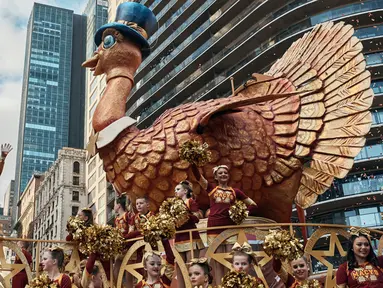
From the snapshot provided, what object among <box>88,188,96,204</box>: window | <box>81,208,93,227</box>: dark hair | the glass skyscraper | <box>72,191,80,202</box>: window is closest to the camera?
<box>81,208,93,227</box>: dark hair

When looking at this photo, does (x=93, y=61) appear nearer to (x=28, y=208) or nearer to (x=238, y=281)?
(x=238, y=281)

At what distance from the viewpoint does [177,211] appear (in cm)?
555

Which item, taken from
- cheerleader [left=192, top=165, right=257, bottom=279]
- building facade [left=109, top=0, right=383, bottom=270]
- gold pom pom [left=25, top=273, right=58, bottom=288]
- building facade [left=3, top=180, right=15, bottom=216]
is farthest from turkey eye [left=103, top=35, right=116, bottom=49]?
building facade [left=3, top=180, right=15, bottom=216]

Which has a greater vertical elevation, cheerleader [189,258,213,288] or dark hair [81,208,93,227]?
dark hair [81,208,93,227]

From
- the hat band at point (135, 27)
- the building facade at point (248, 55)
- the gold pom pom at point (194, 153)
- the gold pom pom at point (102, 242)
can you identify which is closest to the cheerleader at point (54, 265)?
the gold pom pom at point (102, 242)

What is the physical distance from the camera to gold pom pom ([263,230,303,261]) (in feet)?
15.4

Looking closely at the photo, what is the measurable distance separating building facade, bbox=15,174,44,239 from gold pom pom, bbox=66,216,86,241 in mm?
59218

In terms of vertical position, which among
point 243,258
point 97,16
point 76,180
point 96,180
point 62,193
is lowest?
point 243,258

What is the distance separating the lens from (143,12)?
8.84 m

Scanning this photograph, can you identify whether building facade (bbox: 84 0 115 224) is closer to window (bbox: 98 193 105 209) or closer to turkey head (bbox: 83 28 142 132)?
window (bbox: 98 193 105 209)

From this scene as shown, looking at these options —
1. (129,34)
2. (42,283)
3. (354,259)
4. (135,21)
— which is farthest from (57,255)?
(135,21)

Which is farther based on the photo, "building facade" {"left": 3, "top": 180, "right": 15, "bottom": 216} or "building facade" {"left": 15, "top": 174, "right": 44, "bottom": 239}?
"building facade" {"left": 3, "top": 180, "right": 15, "bottom": 216}

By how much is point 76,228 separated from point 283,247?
7.62 feet

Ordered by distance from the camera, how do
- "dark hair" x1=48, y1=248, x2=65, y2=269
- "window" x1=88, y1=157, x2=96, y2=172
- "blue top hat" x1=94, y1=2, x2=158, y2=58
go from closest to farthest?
"dark hair" x1=48, y1=248, x2=65, y2=269, "blue top hat" x1=94, y1=2, x2=158, y2=58, "window" x1=88, y1=157, x2=96, y2=172
